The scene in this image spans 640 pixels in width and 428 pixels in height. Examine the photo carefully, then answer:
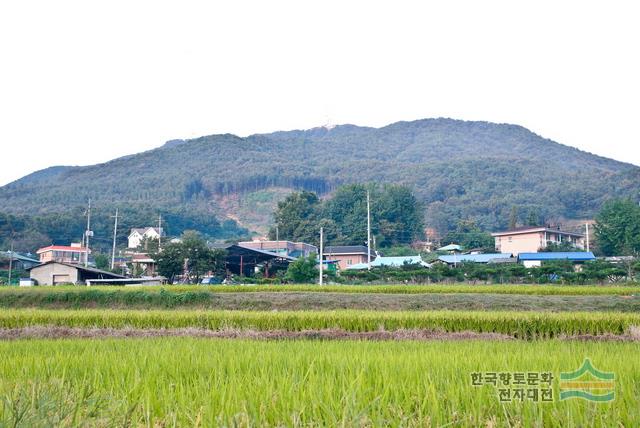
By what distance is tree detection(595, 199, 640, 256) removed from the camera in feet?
163

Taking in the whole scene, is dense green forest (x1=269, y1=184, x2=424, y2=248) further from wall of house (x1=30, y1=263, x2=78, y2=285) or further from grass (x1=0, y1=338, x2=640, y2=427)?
grass (x1=0, y1=338, x2=640, y2=427)

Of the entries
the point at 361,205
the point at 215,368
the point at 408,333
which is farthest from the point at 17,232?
the point at 215,368

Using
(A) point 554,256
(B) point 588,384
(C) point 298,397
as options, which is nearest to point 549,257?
(A) point 554,256

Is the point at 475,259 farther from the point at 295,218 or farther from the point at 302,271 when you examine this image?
the point at 295,218

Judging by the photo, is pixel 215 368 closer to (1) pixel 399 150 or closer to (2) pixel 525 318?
(2) pixel 525 318

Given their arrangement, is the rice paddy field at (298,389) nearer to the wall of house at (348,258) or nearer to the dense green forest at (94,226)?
the wall of house at (348,258)

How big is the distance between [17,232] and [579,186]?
87499 millimetres

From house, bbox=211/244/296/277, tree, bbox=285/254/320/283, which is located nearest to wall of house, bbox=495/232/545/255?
house, bbox=211/244/296/277

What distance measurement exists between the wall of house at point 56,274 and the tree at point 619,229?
4537 cm

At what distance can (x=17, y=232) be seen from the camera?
219ft

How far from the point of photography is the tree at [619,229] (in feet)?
163

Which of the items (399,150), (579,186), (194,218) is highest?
(399,150)

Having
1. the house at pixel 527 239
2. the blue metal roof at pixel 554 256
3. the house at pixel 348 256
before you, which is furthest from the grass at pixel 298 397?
the house at pixel 527 239

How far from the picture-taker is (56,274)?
3036cm
